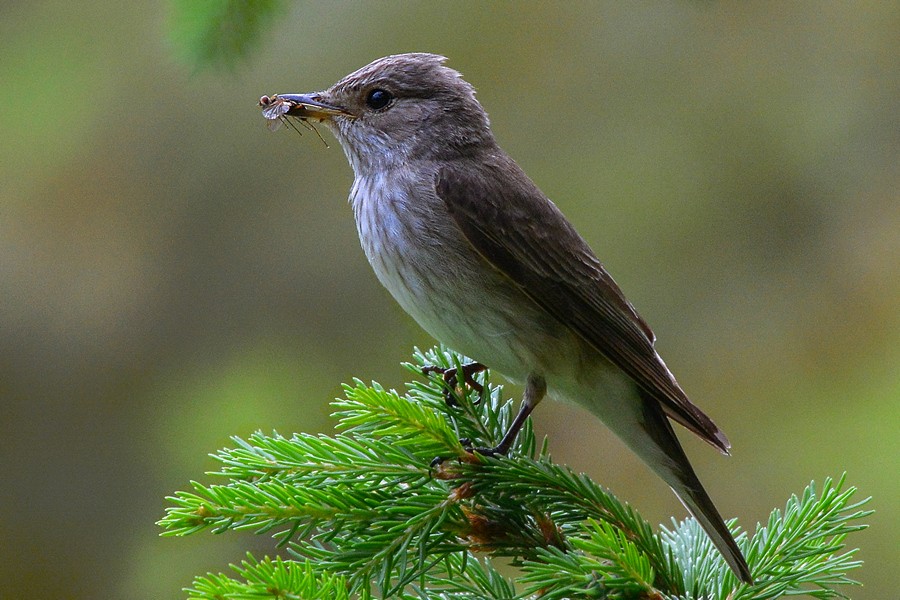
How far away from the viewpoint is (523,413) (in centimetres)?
250

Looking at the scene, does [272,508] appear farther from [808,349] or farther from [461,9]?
[461,9]

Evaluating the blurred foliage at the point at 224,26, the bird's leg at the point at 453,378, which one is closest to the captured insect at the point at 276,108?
the blurred foliage at the point at 224,26

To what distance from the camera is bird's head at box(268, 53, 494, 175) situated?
321 cm

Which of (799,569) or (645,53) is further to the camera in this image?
(645,53)

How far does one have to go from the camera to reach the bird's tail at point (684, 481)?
2037mm

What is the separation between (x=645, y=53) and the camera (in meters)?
4.50

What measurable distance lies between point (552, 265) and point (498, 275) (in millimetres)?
203

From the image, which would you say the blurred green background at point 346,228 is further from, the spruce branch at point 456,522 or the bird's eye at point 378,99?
the spruce branch at point 456,522

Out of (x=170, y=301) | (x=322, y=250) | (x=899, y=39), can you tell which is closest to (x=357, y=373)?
(x=322, y=250)

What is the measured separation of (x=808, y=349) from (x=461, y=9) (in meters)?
2.28

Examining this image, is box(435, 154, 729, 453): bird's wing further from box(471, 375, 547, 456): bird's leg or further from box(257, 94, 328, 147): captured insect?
box(257, 94, 328, 147): captured insect

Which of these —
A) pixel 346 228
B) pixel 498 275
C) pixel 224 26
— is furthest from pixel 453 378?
pixel 346 228

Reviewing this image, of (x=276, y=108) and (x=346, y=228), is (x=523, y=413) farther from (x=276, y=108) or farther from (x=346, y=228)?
(x=346, y=228)

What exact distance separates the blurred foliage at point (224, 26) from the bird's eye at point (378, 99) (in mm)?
1012
